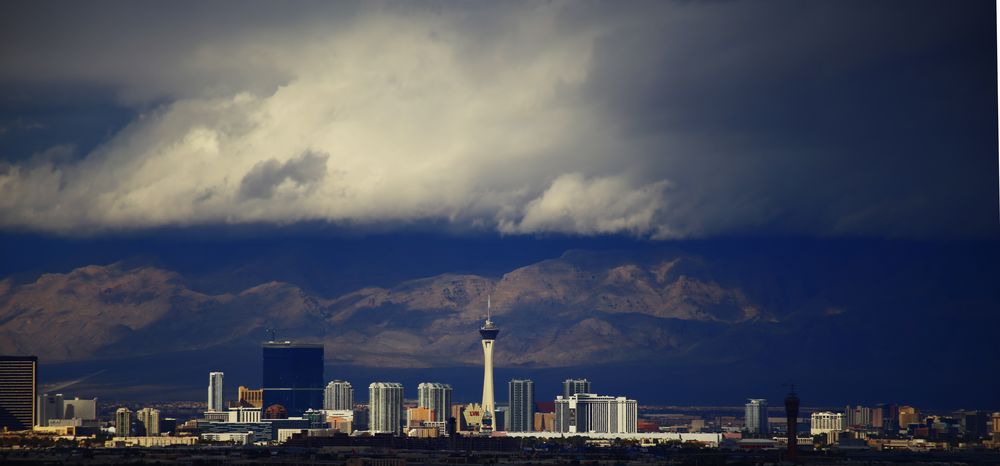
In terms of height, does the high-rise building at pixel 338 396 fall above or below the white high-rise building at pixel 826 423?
above

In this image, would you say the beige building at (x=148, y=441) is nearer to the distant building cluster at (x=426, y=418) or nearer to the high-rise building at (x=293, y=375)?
the distant building cluster at (x=426, y=418)

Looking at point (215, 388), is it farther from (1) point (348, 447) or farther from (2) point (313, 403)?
(1) point (348, 447)

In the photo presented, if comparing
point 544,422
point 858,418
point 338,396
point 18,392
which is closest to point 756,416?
point 858,418

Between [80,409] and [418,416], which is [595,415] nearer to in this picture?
[418,416]

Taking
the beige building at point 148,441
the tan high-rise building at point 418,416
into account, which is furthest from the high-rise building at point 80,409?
the tan high-rise building at point 418,416

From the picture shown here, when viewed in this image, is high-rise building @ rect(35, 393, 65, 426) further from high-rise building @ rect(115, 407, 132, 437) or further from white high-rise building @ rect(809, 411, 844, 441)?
white high-rise building @ rect(809, 411, 844, 441)
